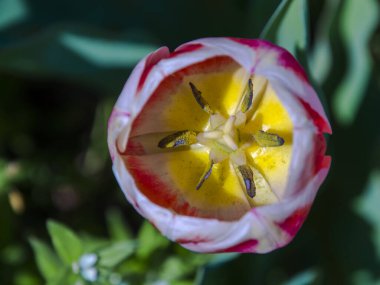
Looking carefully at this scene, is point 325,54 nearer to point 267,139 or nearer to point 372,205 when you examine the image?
point 372,205

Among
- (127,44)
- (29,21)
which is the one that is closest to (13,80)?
(29,21)

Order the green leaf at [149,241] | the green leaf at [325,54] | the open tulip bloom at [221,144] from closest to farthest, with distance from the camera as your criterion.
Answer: the open tulip bloom at [221,144] < the green leaf at [149,241] < the green leaf at [325,54]

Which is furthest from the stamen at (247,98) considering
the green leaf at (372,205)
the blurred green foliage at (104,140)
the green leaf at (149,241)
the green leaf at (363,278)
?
the green leaf at (363,278)

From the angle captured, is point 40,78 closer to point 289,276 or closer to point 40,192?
point 40,192

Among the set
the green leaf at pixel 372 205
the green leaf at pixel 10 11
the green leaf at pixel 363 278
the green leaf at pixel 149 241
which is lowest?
the green leaf at pixel 363 278

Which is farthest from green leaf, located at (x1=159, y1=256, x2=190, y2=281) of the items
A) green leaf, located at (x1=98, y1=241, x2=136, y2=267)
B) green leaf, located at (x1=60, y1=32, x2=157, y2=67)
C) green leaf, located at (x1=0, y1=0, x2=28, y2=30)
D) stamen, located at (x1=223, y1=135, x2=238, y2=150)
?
green leaf, located at (x1=0, y1=0, x2=28, y2=30)

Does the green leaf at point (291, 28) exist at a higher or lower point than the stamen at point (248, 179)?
higher

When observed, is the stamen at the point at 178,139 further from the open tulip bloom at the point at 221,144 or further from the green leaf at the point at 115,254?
the green leaf at the point at 115,254

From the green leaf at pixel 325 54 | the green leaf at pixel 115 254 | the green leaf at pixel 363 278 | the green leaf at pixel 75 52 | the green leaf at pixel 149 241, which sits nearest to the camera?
the green leaf at pixel 115 254
